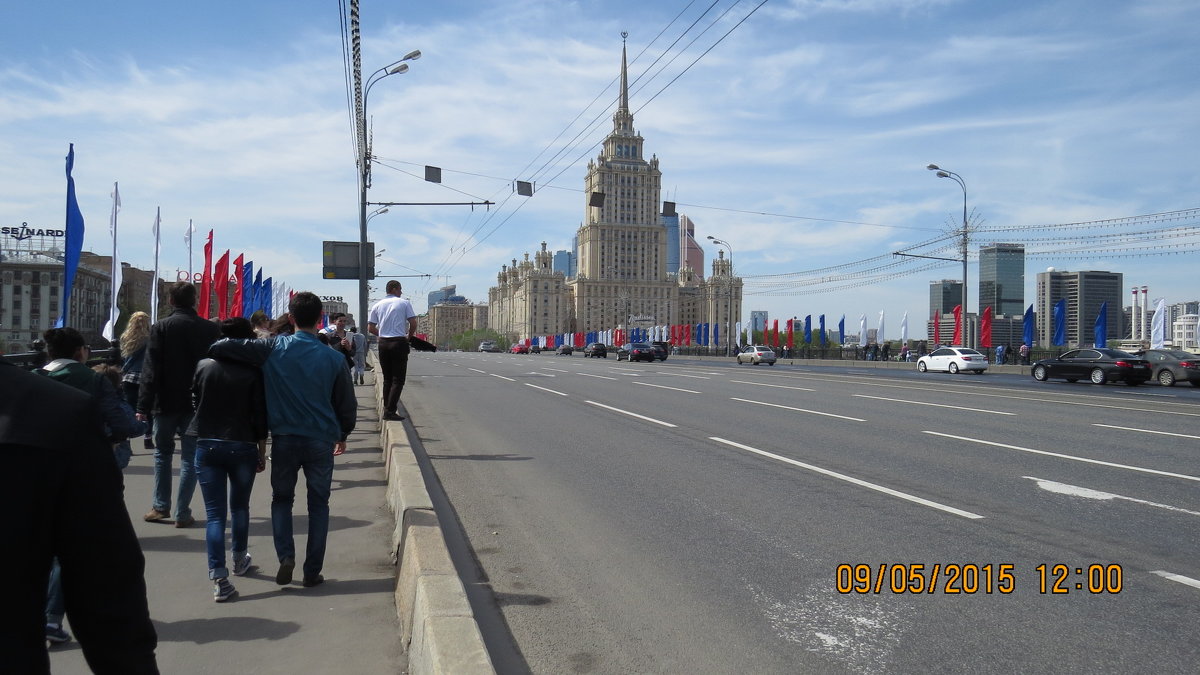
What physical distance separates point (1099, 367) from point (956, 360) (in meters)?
12.2

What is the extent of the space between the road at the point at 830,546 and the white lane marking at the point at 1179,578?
0.07ft

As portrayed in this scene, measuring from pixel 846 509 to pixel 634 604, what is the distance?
3.06 meters

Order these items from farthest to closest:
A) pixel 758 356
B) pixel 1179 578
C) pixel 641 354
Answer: pixel 758 356 → pixel 641 354 → pixel 1179 578

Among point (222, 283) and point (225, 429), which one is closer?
point (225, 429)

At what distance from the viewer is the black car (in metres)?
29.9

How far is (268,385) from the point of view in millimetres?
5426

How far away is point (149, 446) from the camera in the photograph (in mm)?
8164

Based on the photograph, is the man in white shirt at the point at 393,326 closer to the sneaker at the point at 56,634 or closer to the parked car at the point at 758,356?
the sneaker at the point at 56,634

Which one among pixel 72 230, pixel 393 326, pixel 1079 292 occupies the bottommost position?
pixel 393 326

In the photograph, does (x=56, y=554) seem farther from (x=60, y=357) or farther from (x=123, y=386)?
(x=123, y=386)

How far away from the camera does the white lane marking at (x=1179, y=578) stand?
515 centimetres

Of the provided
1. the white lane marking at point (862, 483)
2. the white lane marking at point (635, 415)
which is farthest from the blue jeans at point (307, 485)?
the white lane marking at point (635, 415)

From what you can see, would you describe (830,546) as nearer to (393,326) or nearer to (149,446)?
(149,446)

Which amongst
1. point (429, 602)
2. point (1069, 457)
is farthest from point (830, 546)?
point (1069, 457)
